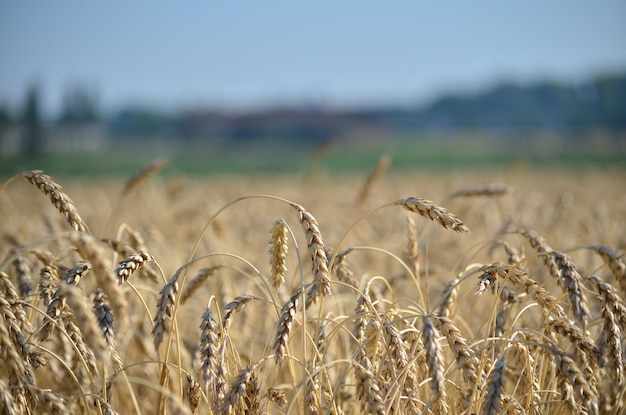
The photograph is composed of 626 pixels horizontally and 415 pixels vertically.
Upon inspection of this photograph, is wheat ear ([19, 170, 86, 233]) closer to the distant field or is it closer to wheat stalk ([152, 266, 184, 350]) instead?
wheat stalk ([152, 266, 184, 350])

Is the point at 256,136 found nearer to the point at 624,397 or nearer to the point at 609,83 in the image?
the point at 609,83

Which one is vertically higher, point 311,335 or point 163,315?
point 163,315

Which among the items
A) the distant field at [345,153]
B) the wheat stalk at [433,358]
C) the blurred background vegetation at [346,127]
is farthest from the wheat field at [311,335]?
the blurred background vegetation at [346,127]

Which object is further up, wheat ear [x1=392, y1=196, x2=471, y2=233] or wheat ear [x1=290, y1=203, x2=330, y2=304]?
wheat ear [x1=392, y1=196, x2=471, y2=233]

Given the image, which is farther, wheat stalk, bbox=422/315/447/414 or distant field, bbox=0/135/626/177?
distant field, bbox=0/135/626/177

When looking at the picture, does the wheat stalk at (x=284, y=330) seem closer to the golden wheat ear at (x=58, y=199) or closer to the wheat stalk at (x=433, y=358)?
the wheat stalk at (x=433, y=358)

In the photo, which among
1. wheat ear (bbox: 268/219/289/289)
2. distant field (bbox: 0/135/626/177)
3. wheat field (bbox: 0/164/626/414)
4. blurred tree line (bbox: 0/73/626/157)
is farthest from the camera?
blurred tree line (bbox: 0/73/626/157)

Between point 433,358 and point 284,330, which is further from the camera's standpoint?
point 284,330

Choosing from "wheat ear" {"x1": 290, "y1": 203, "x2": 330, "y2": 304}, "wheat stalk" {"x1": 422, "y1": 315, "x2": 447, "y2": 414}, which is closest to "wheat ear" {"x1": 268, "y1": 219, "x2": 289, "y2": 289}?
"wheat ear" {"x1": 290, "y1": 203, "x2": 330, "y2": 304}

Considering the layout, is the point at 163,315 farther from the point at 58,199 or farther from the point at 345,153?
the point at 345,153

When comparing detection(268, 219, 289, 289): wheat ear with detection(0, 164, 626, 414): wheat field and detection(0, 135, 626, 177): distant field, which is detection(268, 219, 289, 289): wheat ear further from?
detection(0, 135, 626, 177): distant field

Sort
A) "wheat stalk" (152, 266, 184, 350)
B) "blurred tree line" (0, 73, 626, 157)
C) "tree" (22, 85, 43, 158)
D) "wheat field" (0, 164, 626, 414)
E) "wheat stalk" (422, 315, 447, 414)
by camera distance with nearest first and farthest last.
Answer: "wheat stalk" (422, 315, 447, 414)
"wheat stalk" (152, 266, 184, 350)
"wheat field" (0, 164, 626, 414)
"tree" (22, 85, 43, 158)
"blurred tree line" (0, 73, 626, 157)

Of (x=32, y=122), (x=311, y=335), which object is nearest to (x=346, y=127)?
(x=32, y=122)

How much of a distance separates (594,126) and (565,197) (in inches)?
3373
